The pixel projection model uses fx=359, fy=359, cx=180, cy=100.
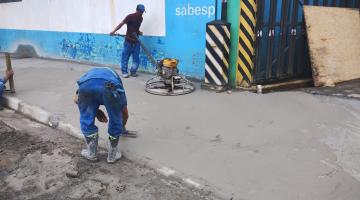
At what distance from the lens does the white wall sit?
8.50m

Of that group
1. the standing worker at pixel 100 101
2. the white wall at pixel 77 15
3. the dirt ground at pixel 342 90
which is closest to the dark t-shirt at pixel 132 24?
the white wall at pixel 77 15

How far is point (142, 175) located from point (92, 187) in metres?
0.51

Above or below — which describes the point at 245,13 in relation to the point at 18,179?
above

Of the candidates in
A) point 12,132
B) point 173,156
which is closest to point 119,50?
point 12,132

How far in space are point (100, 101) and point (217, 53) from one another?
3408mm

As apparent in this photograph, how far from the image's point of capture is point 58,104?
6184 mm

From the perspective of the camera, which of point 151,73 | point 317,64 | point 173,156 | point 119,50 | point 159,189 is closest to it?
point 159,189

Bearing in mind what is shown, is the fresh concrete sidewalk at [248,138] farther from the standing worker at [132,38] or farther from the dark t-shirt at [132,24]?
the dark t-shirt at [132,24]

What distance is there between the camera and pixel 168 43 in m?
8.27

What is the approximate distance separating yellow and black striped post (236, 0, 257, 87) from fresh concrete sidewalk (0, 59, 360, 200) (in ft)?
1.22

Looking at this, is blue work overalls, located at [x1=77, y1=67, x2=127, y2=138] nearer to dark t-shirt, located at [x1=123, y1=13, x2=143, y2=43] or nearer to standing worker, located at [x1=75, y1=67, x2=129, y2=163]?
standing worker, located at [x1=75, y1=67, x2=129, y2=163]

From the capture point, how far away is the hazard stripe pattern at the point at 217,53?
6.61 metres

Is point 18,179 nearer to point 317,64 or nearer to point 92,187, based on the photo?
point 92,187

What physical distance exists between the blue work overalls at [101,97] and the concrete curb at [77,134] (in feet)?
1.50
